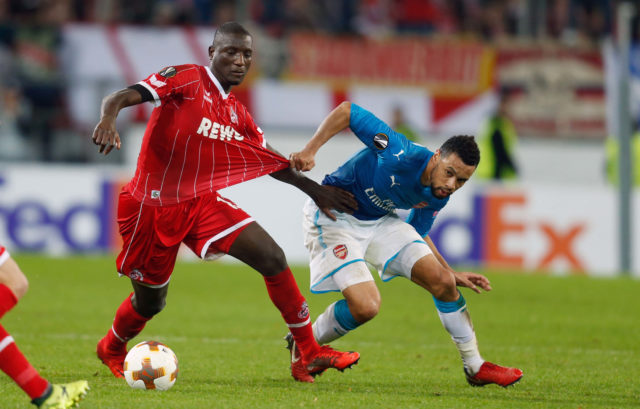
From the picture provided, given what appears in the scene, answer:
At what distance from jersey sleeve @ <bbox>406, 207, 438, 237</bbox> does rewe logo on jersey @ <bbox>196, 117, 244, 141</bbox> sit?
4.17 feet

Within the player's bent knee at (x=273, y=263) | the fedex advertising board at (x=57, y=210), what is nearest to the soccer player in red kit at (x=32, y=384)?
the player's bent knee at (x=273, y=263)

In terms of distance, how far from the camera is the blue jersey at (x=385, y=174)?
6.56 m

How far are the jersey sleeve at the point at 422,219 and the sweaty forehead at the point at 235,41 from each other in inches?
60.8

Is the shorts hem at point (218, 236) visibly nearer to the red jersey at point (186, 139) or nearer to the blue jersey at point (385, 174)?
the red jersey at point (186, 139)

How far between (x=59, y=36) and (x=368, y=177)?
12.3 m

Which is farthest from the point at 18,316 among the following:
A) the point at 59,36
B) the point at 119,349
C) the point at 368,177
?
the point at 59,36

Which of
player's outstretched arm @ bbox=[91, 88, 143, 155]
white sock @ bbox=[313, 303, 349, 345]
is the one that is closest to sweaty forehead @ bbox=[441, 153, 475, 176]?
white sock @ bbox=[313, 303, 349, 345]

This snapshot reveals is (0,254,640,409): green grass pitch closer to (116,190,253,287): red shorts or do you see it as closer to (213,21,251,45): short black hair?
(116,190,253,287): red shorts

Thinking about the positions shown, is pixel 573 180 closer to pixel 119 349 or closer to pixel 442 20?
pixel 442 20

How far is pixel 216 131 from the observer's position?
6.47m

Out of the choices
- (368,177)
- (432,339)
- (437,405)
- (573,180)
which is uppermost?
(368,177)

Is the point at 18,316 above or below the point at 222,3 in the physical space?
below

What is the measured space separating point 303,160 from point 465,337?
58.0 inches

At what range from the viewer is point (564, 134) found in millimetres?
19469
